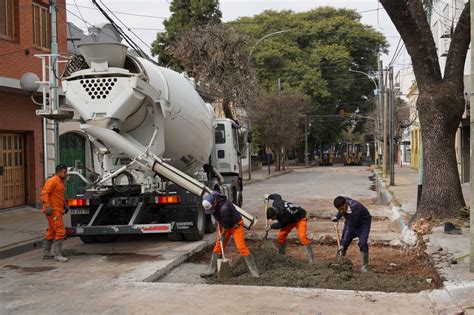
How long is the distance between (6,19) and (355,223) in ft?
37.7

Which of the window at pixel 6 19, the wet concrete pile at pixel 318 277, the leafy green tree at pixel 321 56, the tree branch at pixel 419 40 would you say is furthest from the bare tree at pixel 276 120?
the wet concrete pile at pixel 318 277

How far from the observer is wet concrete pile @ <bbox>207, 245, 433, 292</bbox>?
7145mm

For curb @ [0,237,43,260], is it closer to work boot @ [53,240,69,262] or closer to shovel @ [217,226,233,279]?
work boot @ [53,240,69,262]

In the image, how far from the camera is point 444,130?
1197 centimetres

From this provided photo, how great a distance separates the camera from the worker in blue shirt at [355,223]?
817cm

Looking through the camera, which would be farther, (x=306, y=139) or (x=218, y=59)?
(x=306, y=139)

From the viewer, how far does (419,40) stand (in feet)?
39.7

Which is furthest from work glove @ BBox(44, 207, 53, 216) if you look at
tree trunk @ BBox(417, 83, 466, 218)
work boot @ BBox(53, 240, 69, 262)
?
tree trunk @ BBox(417, 83, 466, 218)

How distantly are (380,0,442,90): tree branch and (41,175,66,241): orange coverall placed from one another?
7.74m

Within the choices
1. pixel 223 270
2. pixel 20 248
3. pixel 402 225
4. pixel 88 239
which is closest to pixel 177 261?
pixel 223 270

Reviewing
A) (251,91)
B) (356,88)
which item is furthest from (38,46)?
(356,88)

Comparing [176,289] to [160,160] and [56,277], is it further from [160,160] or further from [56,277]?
[160,160]

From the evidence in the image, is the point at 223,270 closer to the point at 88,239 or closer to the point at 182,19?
the point at 88,239

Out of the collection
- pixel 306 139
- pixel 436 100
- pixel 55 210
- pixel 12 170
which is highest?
pixel 306 139
